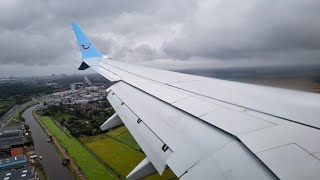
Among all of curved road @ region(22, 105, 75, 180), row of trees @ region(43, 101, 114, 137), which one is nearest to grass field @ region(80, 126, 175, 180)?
row of trees @ region(43, 101, 114, 137)

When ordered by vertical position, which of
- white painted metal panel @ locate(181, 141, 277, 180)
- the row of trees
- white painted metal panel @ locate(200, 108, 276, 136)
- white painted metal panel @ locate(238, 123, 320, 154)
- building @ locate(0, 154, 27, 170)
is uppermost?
white painted metal panel @ locate(200, 108, 276, 136)

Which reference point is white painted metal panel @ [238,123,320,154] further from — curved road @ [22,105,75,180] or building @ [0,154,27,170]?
building @ [0,154,27,170]

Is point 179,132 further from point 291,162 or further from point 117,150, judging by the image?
point 117,150

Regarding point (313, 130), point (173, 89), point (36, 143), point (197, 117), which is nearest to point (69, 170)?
point (36, 143)

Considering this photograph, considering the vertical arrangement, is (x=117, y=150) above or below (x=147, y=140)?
below

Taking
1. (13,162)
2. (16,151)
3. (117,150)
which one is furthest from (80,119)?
(117,150)

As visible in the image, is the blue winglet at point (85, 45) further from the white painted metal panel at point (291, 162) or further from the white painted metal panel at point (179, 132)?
the white painted metal panel at point (291, 162)

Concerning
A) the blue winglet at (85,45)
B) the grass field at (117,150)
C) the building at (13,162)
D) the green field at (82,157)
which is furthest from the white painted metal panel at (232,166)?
the building at (13,162)

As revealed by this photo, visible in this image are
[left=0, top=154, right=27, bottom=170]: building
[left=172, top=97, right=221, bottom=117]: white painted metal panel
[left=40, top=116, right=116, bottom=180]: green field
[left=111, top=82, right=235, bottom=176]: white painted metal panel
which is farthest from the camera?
[left=0, top=154, right=27, bottom=170]: building
